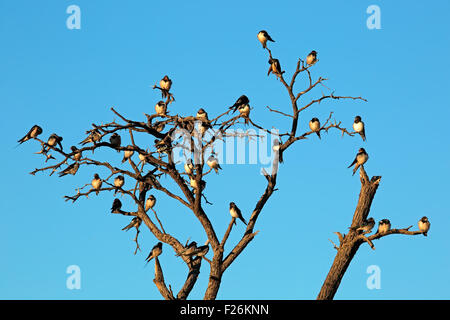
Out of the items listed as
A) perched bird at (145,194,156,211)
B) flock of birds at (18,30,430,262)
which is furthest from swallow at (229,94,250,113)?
perched bird at (145,194,156,211)

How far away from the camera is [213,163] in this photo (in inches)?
501

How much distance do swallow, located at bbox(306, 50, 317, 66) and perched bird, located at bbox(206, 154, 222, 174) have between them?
2835 mm

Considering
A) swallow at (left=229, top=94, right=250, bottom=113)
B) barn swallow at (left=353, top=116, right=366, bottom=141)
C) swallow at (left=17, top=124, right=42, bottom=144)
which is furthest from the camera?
barn swallow at (left=353, top=116, right=366, bottom=141)

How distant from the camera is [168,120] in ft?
40.8

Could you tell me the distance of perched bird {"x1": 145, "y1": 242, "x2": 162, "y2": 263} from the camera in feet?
44.7

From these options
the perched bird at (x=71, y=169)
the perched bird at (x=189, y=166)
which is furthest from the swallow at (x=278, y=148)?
the perched bird at (x=71, y=169)

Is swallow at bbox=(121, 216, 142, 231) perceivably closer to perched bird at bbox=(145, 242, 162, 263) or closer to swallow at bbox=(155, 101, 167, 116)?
perched bird at bbox=(145, 242, 162, 263)

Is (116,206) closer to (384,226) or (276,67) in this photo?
(276,67)

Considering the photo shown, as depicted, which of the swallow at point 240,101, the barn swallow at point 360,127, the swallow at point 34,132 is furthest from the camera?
the barn swallow at point 360,127

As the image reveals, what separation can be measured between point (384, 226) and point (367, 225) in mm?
646

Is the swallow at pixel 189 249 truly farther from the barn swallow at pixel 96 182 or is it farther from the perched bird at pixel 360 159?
the perched bird at pixel 360 159

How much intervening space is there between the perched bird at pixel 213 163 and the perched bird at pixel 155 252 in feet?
6.88

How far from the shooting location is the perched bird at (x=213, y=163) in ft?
41.6
